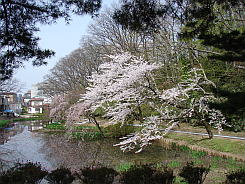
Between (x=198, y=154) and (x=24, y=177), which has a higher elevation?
(x=24, y=177)

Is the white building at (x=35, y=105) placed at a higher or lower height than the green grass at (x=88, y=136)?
higher

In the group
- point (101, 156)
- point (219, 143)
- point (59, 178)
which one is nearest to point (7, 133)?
point (101, 156)

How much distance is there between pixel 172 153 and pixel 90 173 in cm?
623

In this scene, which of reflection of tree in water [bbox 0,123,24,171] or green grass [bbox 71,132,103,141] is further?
green grass [bbox 71,132,103,141]

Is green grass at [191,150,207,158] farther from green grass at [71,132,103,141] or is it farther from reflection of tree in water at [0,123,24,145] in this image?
reflection of tree in water at [0,123,24,145]

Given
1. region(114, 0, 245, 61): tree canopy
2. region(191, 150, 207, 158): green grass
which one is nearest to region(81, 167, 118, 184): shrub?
region(114, 0, 245, 61): tree canopy

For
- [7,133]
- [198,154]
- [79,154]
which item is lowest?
[7,133]

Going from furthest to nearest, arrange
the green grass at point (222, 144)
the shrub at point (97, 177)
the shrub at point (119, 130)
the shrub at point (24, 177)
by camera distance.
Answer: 1. the shrub at point (119, 130)
2. the green grass at point (222, 144)
3. the shrub at point (97, 177)
4. the shrub at point (24, 177)

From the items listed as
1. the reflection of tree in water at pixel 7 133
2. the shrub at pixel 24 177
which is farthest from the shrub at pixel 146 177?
the reflection of tree in water at pixel 7 133

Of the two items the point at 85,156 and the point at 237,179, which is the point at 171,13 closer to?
the point at 237,179

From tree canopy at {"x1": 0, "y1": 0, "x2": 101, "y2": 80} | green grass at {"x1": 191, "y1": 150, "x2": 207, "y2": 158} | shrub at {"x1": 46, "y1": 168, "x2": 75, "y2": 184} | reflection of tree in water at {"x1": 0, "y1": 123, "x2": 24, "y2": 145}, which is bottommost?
reflection of tree in water at {"x1": 0, "y1": 123, "x2": 24, "y2": 145}

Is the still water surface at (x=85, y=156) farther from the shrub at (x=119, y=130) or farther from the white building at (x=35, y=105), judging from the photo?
the white building at (x=35, y=105)

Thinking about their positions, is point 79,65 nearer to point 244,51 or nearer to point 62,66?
point 62,66

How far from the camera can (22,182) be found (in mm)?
3229
